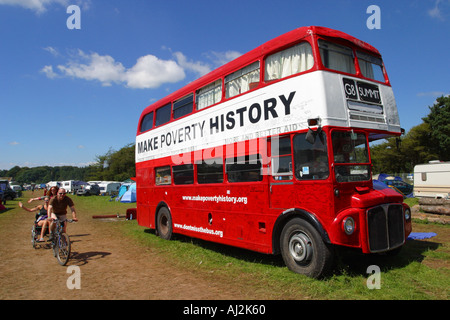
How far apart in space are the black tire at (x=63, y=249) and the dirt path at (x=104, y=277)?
0.56ft

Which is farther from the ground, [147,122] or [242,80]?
[242,80]

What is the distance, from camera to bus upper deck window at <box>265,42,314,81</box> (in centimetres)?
613

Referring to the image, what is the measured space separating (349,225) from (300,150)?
5.21 feet

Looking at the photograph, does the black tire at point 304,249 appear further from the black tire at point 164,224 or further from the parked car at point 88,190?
the parked car at point 88,190

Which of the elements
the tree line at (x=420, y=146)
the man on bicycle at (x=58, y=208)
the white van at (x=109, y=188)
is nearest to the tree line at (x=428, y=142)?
the tree line at (x=420, y=146)

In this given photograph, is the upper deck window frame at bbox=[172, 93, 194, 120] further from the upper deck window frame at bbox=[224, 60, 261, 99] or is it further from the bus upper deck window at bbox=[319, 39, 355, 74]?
the bus upper deck window at bbox=[319, 39, 355, 74]

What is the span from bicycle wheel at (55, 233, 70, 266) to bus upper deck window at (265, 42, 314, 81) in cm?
599

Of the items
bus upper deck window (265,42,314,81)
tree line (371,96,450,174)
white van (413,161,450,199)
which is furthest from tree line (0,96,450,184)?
bus upper deck window (265,42,314,81)

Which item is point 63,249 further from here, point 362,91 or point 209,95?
point 362,91

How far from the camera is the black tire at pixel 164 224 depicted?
10641 millimetres

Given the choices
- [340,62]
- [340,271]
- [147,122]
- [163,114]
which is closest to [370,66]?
[340,62]

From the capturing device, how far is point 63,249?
304 inches
